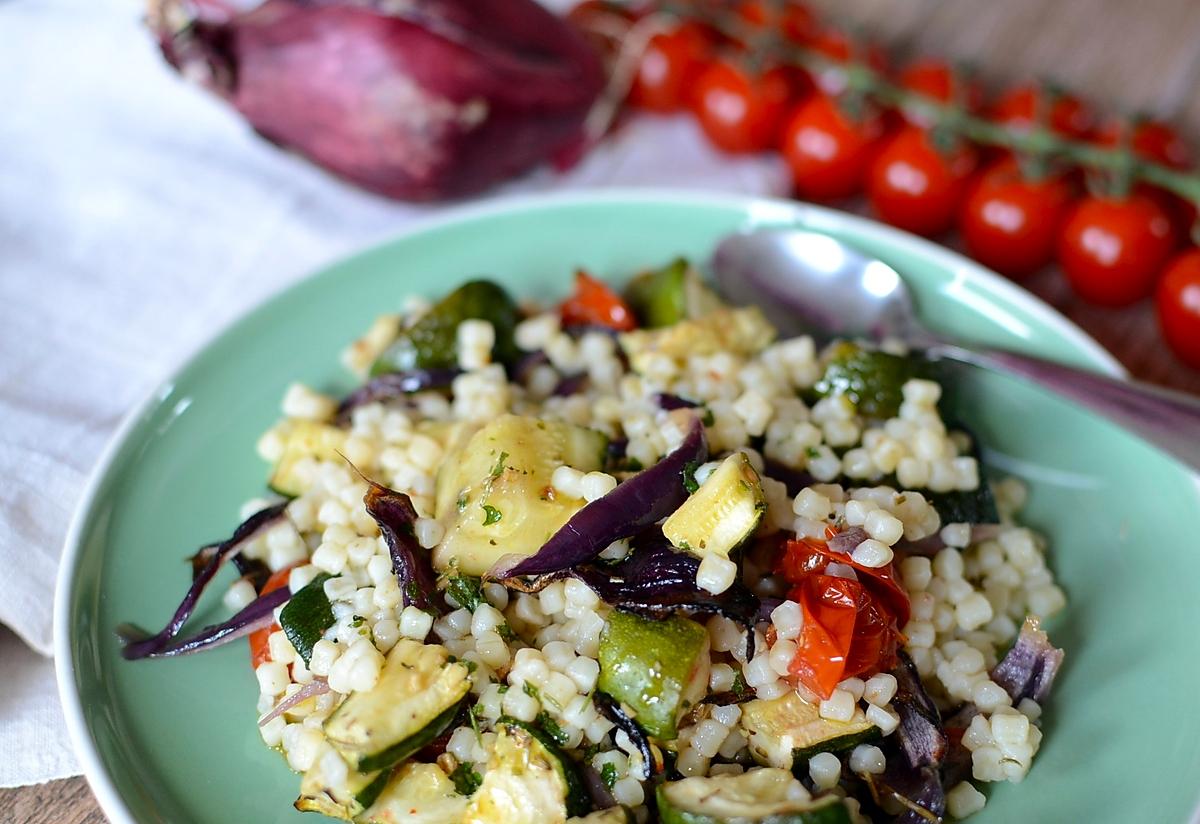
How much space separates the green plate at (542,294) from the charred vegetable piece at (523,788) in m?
0.34

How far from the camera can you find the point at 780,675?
64.9 inches

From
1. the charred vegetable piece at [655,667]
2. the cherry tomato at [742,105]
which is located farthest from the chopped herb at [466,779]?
the cherry tomato at [742,105]

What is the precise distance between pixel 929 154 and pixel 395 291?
4.88 ft

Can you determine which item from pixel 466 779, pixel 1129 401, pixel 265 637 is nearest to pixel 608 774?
pixel 466 779

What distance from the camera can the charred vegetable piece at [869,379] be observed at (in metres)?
2.10

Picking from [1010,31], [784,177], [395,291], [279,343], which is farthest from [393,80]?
[1010,31]

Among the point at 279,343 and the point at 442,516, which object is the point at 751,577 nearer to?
the point at 442,516

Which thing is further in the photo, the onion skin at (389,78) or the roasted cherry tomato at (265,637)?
the onion skin at (389,78)

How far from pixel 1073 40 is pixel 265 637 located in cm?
318

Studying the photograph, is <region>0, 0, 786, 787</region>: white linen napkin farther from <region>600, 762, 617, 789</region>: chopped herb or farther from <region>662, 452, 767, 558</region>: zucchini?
<region>662, 452, 767, 558</region>: zucchini

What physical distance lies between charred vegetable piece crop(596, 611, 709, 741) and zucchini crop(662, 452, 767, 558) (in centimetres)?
13

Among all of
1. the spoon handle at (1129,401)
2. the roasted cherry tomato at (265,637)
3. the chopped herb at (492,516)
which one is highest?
the spoon handle at (1129,401)

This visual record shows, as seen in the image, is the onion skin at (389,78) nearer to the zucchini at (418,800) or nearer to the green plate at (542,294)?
the green plate at (542,294)

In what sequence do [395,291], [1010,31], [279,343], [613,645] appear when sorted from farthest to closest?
[1010,31]
[395,291]
[279,343]
[613,645]
